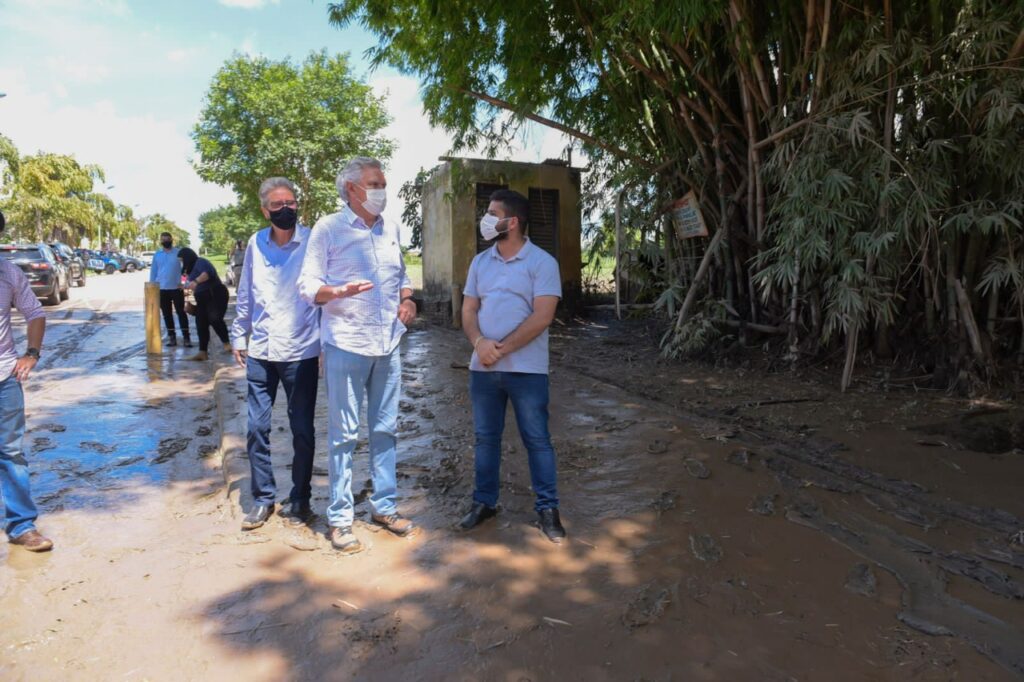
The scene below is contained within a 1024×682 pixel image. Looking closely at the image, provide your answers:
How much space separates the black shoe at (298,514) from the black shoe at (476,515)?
84cm

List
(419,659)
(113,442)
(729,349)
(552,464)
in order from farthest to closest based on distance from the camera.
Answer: (729,349)
(113,442)
(552,464)
(419,659)

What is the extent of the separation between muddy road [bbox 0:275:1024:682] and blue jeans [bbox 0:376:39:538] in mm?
175

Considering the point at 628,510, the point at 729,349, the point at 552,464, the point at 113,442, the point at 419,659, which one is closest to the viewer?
the point at 419,659

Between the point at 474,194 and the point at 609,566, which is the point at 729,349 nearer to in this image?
the point at 609,566

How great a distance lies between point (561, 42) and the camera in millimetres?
8273

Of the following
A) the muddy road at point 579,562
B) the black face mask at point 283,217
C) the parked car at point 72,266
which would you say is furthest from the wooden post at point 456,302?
the parked car at point 72,266

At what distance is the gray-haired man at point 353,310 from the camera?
11.0 ft

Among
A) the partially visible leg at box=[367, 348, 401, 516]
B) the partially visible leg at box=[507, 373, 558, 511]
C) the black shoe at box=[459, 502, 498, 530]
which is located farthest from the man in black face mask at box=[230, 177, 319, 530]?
the partially visible leg at box=[507, 373, 558, 511]

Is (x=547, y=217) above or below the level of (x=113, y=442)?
above

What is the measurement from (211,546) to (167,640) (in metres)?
0.88

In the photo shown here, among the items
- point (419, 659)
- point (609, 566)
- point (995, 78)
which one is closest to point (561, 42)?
point (995, 78)

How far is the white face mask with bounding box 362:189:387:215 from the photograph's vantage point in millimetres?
3375

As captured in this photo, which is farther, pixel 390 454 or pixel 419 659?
pixel 390 454

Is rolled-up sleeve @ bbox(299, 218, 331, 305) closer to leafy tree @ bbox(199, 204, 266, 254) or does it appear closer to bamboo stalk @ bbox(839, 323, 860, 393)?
bamboo stalk @ bbox(839, 323, 860, 393)
